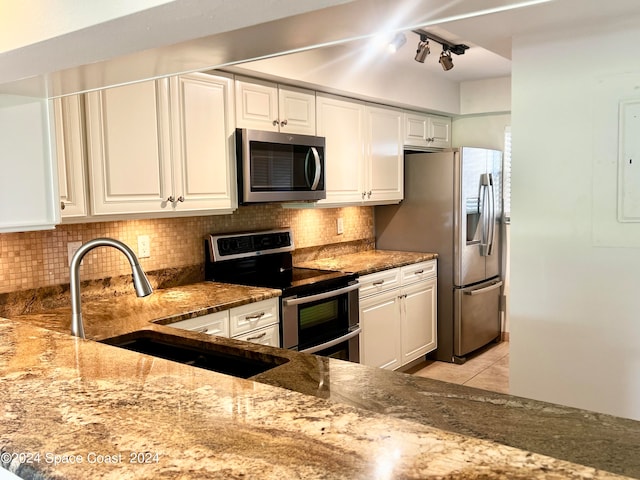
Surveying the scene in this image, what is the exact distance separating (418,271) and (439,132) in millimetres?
1502

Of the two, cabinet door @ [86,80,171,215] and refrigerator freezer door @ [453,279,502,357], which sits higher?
cabinet door @ [86,80,171,215]

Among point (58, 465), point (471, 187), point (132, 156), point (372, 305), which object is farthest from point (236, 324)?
point (471, 187)

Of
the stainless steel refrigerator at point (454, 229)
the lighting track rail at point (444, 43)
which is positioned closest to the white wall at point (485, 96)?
the stainless steel refrigerator at point (454, 229)

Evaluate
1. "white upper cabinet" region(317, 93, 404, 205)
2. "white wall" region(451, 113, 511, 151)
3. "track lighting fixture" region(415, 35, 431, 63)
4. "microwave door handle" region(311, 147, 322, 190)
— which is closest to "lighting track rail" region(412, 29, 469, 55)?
"track lighting fixture" region(415, 35, 431, 63)

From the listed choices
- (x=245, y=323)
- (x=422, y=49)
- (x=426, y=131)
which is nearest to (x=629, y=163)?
(x=422, y=49)

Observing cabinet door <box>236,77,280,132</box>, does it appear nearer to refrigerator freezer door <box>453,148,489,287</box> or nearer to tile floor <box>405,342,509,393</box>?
refrigerator freezer door <box>453,148,489,287</box>

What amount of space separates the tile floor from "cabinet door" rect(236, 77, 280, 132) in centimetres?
230

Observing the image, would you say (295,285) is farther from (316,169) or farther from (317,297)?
(316,169)

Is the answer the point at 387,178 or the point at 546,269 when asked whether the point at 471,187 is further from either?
the point at 546,269

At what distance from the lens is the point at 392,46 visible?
330 centimetres

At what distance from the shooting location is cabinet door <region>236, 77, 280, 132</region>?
306 centimetres

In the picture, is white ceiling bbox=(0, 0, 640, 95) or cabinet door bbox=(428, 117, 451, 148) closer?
white ceiling bbox=(0, 0, 640, 95)

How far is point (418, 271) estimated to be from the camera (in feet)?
14.2

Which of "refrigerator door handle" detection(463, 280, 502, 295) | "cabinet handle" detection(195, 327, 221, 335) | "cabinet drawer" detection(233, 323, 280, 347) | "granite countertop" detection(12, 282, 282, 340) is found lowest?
"refrigerator door handle" detection(463, 280, 502, 295)
